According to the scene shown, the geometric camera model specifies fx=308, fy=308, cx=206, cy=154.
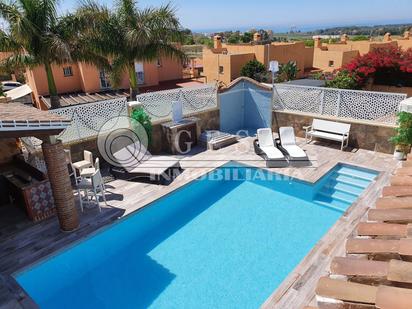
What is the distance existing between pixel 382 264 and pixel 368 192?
23.9 ft

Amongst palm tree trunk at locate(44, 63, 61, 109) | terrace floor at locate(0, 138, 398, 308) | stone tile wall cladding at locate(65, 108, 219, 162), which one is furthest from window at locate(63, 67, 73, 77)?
terrace floor at locate(0, 138, 398, 308)

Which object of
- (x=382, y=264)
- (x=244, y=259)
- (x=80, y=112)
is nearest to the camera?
(x=382, y=264)

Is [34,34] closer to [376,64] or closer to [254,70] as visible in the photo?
[376,64]

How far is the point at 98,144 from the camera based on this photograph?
1084 cm

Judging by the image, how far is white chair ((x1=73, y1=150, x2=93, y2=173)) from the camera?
9578 millimetres

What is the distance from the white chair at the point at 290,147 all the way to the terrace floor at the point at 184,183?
0.56 meters

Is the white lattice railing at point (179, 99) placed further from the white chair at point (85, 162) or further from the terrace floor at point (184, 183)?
the white chair at point (85, 162)

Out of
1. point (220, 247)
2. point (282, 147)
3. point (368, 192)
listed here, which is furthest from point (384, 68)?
point (220, 247)

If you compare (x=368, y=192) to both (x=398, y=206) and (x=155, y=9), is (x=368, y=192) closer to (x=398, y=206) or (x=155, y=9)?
(x=398, y=206)

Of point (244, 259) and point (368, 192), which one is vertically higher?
point (368, 192)

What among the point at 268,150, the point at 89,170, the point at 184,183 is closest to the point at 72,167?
the point at 89,170

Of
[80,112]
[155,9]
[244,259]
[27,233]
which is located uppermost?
[155,9]

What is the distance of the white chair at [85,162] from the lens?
31.4 ft

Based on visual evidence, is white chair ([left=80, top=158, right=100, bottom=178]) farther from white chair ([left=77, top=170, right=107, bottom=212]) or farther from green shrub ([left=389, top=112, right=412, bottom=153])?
green shrub ([left=389, top=112, right=412, bottom=153])
